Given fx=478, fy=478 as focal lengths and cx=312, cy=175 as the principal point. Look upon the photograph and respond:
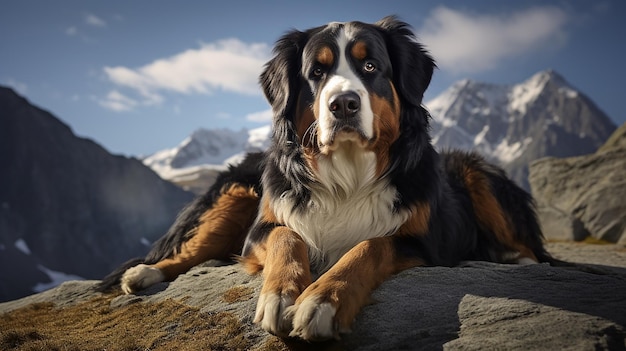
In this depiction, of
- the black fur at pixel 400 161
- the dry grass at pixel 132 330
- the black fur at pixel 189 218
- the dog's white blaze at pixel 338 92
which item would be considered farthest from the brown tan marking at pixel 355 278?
the black fur at pixel 189 218

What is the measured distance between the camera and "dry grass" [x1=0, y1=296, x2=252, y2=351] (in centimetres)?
285

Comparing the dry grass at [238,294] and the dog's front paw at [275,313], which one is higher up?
the dog's front paw at [275,313]

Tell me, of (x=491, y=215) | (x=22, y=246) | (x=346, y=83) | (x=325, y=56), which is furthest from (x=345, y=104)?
(x=22, y=246)

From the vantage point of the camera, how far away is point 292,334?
7.97ft

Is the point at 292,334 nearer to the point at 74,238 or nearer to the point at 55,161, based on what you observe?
the point at 74,238

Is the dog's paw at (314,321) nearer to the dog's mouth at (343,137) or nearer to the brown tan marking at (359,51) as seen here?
the dog's mouth at (343,137)

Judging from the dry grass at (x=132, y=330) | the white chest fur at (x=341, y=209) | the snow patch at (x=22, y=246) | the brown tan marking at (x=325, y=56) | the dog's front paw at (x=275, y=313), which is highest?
the brown tan marking at (x=325, y=56)

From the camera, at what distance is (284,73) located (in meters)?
4.39

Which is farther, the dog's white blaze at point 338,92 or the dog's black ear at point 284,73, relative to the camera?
the dog's black ear at point 284,73

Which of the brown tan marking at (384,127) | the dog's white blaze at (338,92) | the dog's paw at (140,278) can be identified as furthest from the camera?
the dog's paw at (140,278)

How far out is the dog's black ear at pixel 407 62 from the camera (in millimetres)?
4227

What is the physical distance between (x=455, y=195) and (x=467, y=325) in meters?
2.97

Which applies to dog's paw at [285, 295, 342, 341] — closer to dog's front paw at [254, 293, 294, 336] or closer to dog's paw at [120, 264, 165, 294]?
dog's front paw at [254, 293, 294, 336]

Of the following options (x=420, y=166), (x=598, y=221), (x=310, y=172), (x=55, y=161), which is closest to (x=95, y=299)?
(x=310, y=172)
